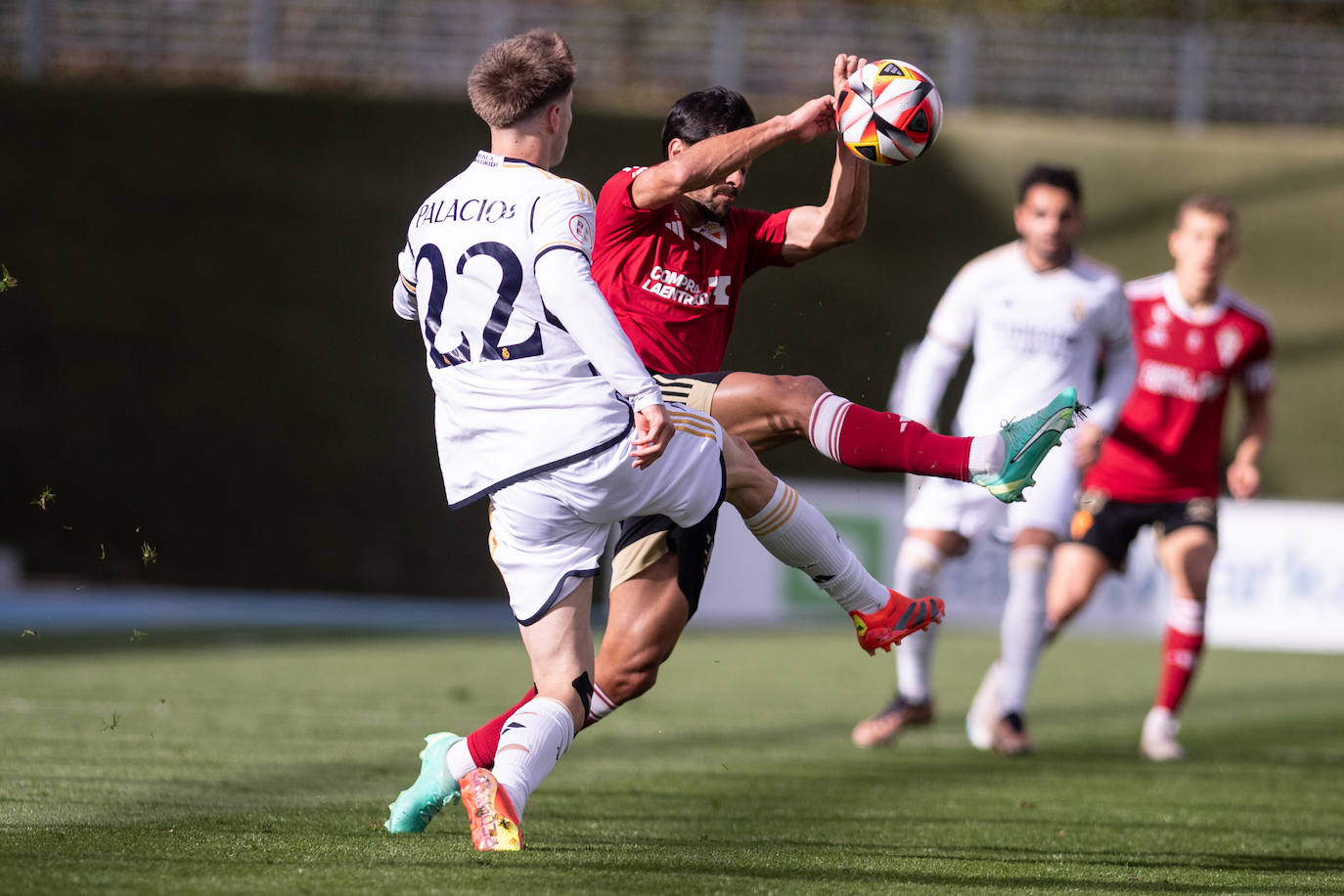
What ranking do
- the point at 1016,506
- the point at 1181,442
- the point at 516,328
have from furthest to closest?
the point at 1181,442
the point at 1016,506
the point at 516,328

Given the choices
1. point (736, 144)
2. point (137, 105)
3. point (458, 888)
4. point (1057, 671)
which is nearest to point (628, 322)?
point (736, 144)

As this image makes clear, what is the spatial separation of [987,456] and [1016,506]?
307 centimetres

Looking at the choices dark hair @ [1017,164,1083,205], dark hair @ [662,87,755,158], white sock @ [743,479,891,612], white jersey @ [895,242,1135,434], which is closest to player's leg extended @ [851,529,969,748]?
white jersey @ [895,242,1135,434]

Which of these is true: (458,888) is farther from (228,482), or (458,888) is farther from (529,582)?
(228,482)

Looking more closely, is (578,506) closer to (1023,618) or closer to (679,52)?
(1023,618)

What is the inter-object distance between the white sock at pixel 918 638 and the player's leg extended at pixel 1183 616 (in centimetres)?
97

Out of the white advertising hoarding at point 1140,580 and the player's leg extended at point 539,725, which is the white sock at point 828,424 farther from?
the white advertising hoarding at point 1140,580

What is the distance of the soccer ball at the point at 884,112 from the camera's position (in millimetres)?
4316

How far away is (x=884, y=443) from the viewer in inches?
166

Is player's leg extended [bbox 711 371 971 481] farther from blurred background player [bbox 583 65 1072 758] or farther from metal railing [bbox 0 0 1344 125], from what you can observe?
metal railing [bbox 0 0 1344 125]

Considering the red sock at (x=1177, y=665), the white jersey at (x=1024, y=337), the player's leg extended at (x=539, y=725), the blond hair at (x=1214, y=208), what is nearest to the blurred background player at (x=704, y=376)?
the player's leg extended at (x=539, y=725)

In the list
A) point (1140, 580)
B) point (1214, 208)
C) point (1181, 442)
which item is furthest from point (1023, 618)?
point (1140, 580)

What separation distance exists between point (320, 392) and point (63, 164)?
3237 millimetres

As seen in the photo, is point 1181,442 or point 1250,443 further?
point 1250,443
